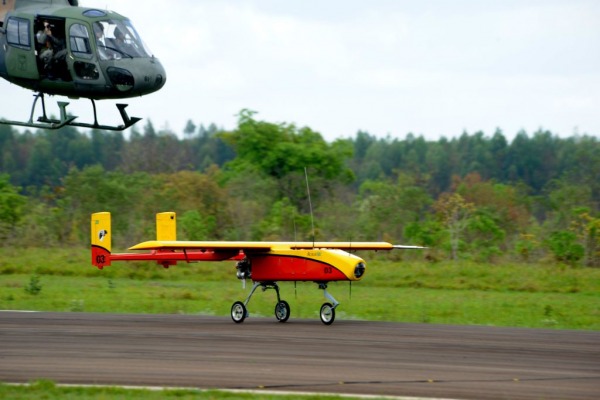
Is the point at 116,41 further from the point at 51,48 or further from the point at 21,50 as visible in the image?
the point at 21,50

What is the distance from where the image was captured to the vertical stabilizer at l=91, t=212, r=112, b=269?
2188 centimetres

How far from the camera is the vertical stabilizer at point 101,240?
71.8 ft

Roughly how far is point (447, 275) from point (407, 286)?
182 cm

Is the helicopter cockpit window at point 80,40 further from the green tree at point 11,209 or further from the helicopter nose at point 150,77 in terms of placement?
the green tree at point 11,209

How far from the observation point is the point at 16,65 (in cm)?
2108

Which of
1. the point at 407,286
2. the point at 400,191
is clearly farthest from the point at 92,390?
the point at 400,191

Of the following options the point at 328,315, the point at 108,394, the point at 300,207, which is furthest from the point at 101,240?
the point at 300,207

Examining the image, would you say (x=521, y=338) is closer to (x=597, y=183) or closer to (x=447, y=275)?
(x=447, y=275)

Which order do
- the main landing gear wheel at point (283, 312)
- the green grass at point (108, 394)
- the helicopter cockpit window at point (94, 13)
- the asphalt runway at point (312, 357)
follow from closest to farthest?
the green grass at point (108, 394) → the asphalt runway at point (312, 357) → the main landing gear wheel at point (283, 312) → the helicopter cockpit window at point (94, 13)

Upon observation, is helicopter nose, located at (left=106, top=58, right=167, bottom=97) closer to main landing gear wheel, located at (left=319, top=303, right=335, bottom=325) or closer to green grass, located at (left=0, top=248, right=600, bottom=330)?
→ green grass, located at (left=0, top=248, right=600, bottom=330)

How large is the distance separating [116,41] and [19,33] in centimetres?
220

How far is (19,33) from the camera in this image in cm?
2106

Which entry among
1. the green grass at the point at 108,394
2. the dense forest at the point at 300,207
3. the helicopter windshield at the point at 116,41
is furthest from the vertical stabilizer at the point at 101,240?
the dense forest at the point at 300,207

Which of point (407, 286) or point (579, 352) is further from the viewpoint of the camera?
point (407, 286)
